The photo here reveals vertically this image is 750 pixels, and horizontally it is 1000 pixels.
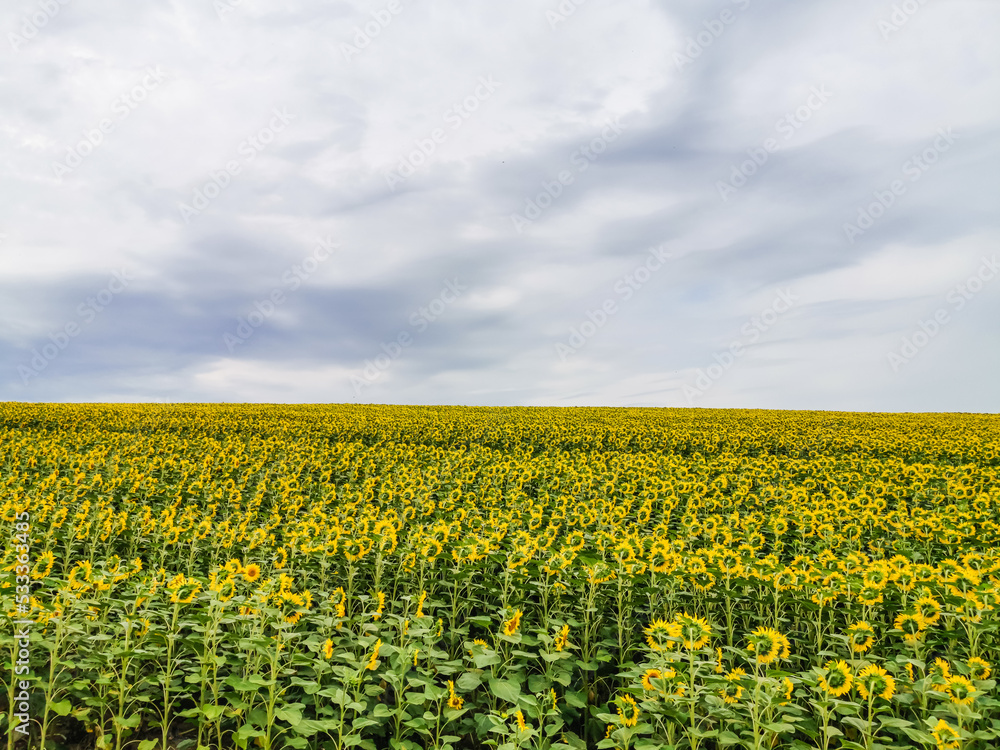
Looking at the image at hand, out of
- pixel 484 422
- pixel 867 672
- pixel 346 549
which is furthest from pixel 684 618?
pixel 484 422

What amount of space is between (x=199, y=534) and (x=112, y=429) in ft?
55.6

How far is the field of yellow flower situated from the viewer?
3.81m

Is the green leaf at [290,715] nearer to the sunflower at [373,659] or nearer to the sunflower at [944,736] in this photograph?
the sunflower at [373,659]

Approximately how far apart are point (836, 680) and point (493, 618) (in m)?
3.30

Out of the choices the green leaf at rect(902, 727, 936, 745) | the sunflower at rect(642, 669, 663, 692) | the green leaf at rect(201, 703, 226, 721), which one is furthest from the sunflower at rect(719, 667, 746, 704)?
the green leaf at rect(201, 703, 226, 721)

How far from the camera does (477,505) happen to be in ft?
34.8

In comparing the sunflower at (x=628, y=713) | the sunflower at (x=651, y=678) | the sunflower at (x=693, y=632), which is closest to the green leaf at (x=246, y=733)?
the sunflower at (x=628, y=713)

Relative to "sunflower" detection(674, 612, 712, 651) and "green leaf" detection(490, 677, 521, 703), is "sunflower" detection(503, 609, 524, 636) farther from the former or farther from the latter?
"sunflower" detection(674, 612, 712, 651)

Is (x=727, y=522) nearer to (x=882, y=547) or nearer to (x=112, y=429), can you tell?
(x=882, y=547)

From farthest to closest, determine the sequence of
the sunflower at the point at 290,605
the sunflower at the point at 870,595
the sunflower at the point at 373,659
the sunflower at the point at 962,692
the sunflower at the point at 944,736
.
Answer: the sunflower at the point at 870,595 < the sunflower at the point at 290,605 < the sunflower at the point at 373,659 < the sunflower at the point at 962,692 < the sunflower at the point at 944,736

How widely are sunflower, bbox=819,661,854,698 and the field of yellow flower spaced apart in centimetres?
2

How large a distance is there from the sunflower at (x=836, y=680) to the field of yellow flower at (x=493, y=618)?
0.7 inches

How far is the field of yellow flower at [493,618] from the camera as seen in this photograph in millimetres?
3812

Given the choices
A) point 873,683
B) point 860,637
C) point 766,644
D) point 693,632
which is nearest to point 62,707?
point 693,632
